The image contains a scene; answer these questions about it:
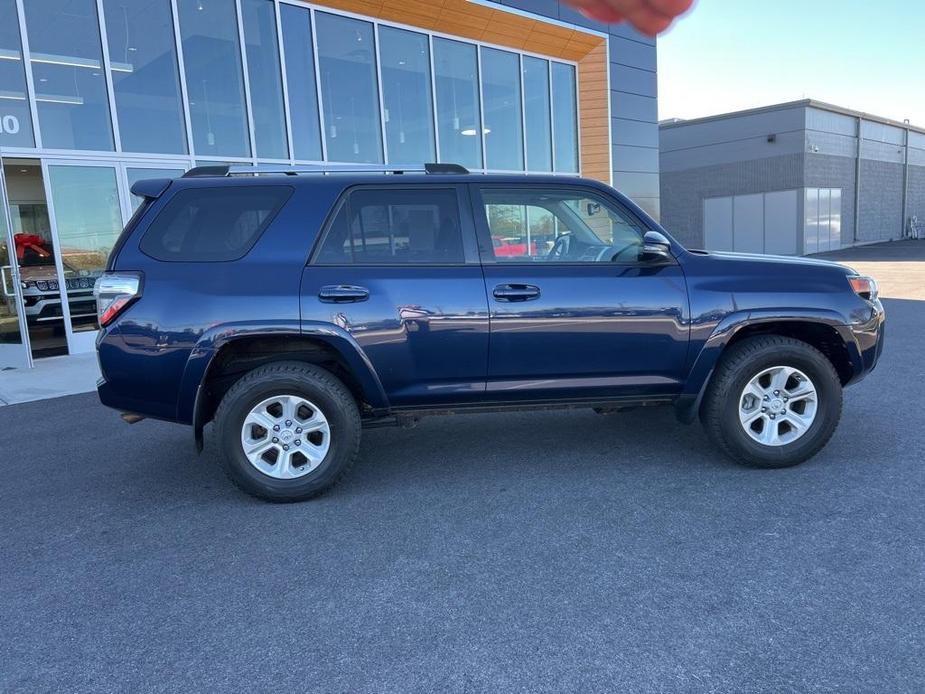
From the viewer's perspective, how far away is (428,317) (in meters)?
3.81

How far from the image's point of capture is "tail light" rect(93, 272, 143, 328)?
369 cm

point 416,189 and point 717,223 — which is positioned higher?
point 717,223

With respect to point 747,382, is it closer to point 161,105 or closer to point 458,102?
point 161,105

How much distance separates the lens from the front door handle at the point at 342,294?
375cm

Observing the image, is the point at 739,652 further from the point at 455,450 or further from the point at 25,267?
the point at 25,267

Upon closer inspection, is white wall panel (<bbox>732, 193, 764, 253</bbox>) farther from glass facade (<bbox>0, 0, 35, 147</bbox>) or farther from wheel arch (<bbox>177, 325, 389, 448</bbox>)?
wheel arch (<bbox>177, 325, 389, 448</bbox>)

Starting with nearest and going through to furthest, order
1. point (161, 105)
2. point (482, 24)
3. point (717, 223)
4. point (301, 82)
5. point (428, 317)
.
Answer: point (428, 317) → point (161, 105) → point (301, 82) → point (482, 24) → point (717, 223)

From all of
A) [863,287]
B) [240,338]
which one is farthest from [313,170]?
[863,287]

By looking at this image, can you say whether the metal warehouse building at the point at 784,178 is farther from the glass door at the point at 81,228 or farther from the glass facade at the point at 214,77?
the glass door at the point at 81,228

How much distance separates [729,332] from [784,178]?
30.9 m

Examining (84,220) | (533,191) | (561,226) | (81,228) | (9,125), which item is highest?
(9,125)

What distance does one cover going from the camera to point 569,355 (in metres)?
3.95

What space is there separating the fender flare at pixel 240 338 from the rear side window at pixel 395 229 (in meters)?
0.42

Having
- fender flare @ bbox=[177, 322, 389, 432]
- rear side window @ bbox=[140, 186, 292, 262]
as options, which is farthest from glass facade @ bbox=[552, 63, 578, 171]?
fender flare @ bbox=[177, 322, 389, 432]
